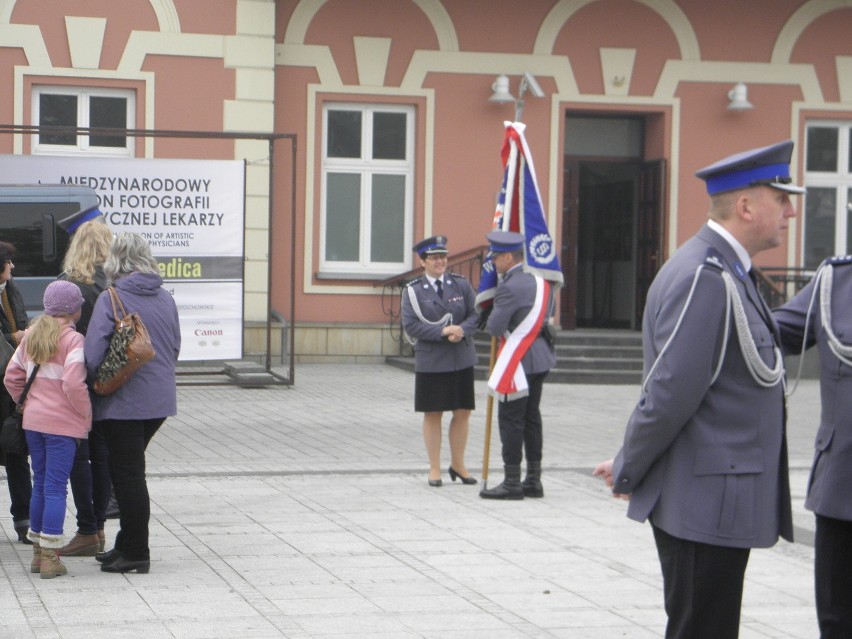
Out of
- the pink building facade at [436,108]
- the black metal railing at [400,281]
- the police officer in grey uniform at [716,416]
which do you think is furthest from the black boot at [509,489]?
the black metal railing at [400,281]

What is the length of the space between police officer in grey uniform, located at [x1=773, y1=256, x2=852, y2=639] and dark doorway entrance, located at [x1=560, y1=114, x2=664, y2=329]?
15.7 m

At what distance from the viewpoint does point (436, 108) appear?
64.0 feet

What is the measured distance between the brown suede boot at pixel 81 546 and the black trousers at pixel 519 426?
9.95 feet

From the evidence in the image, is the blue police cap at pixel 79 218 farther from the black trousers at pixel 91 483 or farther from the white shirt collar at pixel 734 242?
the white shirt collar at pixel 734 242

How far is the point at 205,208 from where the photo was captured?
48.0 ft

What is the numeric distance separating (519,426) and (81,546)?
3.22m

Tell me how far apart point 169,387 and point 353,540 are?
1.47 metres

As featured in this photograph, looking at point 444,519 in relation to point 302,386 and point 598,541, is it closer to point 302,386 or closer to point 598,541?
point 598,541

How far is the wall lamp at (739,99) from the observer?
19922 mm

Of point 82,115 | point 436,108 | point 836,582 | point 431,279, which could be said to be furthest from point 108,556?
point 436,108

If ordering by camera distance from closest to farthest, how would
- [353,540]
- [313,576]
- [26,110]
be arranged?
[313,576], [353,540], [26,110]

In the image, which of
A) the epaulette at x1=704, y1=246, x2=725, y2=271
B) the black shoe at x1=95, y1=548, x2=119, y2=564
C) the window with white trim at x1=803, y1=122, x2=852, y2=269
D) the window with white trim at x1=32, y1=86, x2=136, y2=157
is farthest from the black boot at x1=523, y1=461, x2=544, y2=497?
the window with white trim at x1=803, y1=122, x2=852, y2=269

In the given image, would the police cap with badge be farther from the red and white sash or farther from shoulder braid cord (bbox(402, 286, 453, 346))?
the red and white sash

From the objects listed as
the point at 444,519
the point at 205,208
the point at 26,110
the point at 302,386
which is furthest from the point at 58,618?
the point at 26,110
